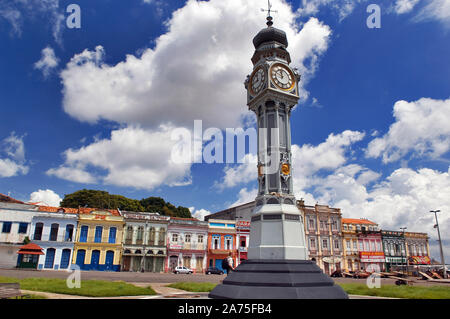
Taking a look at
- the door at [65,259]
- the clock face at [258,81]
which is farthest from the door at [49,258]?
the clock face at [258,81]

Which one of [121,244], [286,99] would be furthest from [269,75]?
[121,244]

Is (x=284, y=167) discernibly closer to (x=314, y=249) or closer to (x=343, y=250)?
(x=314, y=249)

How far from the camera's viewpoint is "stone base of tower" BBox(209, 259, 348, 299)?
9.74 m

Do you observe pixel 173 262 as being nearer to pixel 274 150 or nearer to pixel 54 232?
pixel 54 232

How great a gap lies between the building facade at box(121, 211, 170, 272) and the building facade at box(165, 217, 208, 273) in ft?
2.81

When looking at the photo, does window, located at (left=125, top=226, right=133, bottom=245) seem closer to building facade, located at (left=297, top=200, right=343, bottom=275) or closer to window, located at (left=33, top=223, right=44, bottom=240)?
window, located at (left=33, top=223, right=44, bottom=240)

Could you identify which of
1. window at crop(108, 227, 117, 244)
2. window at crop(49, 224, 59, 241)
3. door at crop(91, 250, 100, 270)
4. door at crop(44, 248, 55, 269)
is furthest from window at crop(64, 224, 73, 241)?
window at crop(108, 227, 117, 244)

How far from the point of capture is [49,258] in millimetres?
31156

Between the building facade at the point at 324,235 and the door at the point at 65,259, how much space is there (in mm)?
28466

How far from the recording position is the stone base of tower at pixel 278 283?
9.74m

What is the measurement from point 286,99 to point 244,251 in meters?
28.3

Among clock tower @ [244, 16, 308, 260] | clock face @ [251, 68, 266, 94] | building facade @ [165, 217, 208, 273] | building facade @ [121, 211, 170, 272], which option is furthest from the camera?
building facade @ [165, 217, 208, 273]

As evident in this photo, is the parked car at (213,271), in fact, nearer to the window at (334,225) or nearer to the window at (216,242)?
the window at (216,242)

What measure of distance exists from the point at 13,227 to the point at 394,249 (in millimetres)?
52014
